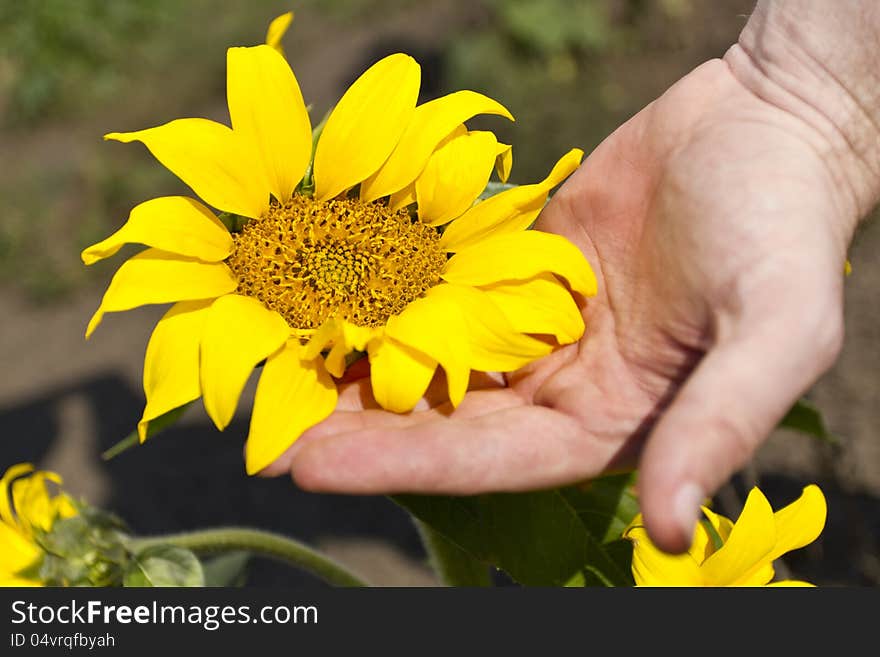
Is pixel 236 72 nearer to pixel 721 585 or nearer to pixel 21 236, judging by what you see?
pixel 721 585

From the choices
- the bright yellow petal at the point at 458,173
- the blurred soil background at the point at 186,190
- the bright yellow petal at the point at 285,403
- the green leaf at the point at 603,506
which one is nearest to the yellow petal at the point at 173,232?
the bright yellow petal at the point at 285,403

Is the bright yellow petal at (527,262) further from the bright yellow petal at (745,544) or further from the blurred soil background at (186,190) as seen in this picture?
the blurred soil background at (186,190)

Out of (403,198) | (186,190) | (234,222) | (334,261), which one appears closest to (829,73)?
(403,198)

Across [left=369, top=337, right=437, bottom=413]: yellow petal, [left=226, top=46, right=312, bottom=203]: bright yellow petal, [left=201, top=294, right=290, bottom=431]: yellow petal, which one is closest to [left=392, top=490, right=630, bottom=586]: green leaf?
[left=369, top=337, right=437, bottom=413]: yellow petal

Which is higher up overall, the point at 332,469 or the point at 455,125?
the point at 455,125

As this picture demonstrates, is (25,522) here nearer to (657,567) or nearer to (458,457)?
(458,457)

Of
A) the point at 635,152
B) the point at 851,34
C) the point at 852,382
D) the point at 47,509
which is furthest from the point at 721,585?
the point at 852,382
